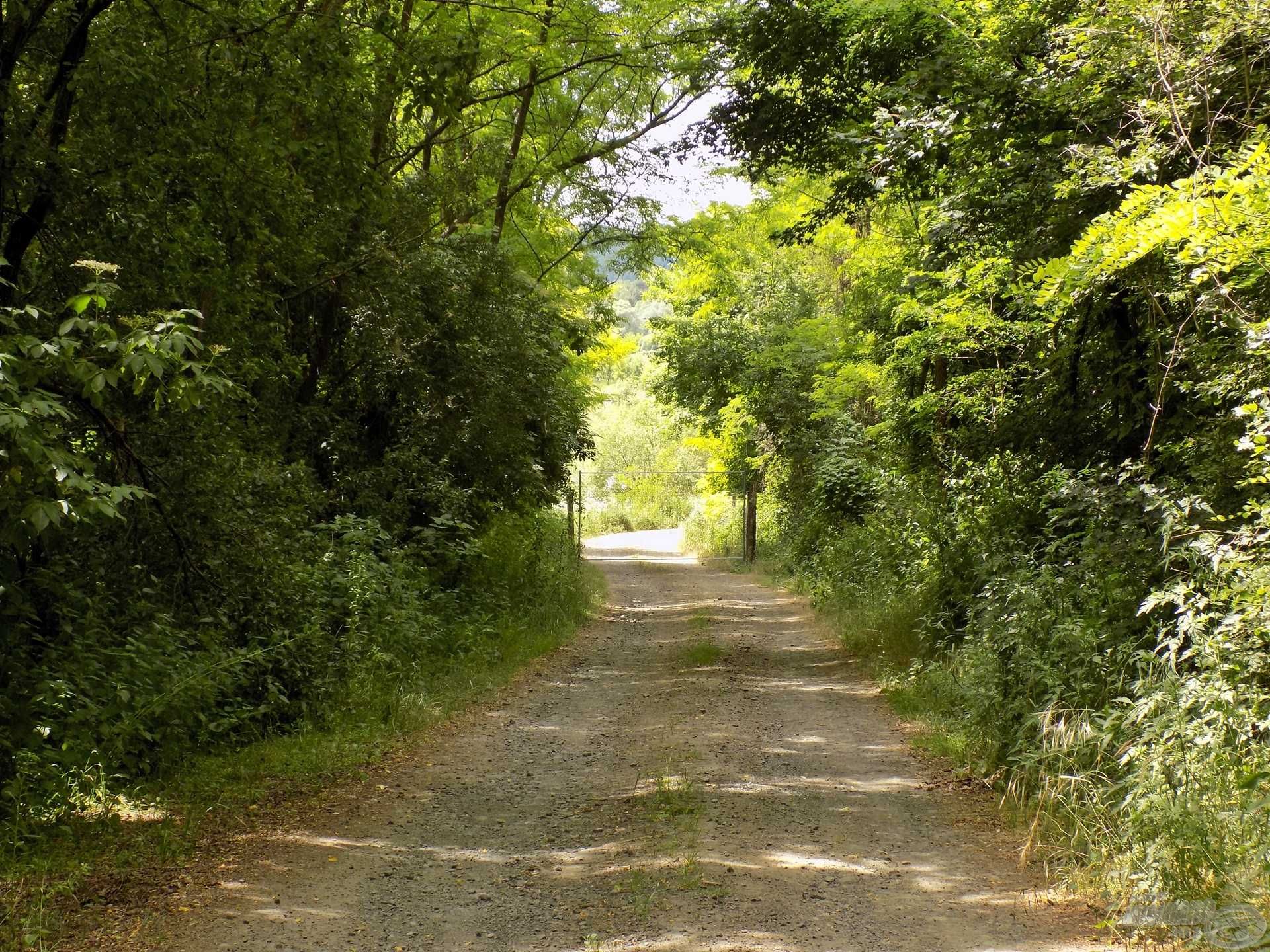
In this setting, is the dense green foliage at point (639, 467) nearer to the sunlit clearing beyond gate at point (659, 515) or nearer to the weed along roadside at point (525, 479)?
the sunlit clearing beyond gate at point (659, 515)

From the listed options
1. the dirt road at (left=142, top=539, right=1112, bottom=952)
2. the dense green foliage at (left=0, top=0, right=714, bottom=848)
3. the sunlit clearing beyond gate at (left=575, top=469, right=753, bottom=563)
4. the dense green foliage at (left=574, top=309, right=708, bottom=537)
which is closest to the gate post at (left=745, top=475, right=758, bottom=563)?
the sunlit clearing beyond gate at (left=575, top=469, right=753, bottom=563)

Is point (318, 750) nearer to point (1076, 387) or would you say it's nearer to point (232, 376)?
point (232, 376)

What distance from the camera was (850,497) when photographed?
20.1 m

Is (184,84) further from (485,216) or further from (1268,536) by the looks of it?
(485,216)

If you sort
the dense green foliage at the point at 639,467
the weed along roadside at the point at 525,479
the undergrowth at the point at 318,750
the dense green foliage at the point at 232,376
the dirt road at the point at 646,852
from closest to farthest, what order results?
the dirt road at the point at 646,852 < the weed along roadside at the point at 525,479 < the undergrowth at the point at 318,750 < the dense green foliage at the point at 232,376 < the dense green foliage at the point at 639,467

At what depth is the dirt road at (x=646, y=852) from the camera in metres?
4.68

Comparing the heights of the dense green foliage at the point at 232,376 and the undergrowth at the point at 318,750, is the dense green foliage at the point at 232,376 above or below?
above

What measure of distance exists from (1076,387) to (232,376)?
6.75 m

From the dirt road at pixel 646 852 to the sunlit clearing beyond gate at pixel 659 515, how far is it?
15.2 metres

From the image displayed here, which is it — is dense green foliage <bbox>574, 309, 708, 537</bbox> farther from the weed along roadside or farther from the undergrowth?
the weed along roadside

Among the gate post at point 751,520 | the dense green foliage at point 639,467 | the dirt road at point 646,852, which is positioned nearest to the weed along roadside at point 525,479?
the dirt road at point 646,852

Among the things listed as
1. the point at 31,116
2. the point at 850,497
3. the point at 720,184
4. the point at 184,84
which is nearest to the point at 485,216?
the point at 720,184

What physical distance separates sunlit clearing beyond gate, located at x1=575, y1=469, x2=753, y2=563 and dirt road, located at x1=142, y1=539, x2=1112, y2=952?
1522 cm

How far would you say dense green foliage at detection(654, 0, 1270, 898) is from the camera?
5184mm
